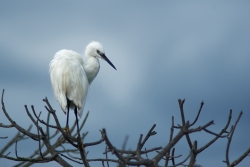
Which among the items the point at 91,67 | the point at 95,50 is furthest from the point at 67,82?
the point at 95,50

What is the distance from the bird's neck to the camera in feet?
33.0

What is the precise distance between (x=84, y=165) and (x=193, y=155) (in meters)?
1.35

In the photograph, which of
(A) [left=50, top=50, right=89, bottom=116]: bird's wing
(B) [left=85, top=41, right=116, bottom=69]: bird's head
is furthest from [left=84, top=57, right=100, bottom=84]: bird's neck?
(A) [left=50, top=50, right=89, bottom=116]: bird's wing

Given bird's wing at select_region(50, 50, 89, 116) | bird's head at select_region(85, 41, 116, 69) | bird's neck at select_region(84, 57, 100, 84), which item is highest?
bird's head at select_region(85, 41, 116, 69)

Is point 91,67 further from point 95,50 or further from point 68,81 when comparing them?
point 68,81

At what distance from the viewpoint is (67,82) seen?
885 cm

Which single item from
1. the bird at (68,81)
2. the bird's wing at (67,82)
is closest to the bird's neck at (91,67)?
the bird at (68,81)

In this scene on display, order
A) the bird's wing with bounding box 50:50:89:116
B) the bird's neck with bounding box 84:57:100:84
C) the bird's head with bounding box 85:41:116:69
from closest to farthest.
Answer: the bird's wing with bounding box 50:50:89:116 < the bird's neck with bounding box 84:57:100:84 < the bird's head with bounding box 85:41:116:69

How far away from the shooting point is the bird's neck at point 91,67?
33.0 feet

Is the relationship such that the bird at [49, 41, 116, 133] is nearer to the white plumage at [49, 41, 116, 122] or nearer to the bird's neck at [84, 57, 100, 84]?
the white plumage at [49, 41, 116, 122]

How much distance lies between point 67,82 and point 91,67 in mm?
1367

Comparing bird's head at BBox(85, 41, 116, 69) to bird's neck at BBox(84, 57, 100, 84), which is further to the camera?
bird's head at BBox(85, 41, 116, 69)

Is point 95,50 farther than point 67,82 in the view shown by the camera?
Yes

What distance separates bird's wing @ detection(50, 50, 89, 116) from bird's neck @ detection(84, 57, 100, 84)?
0.88m
